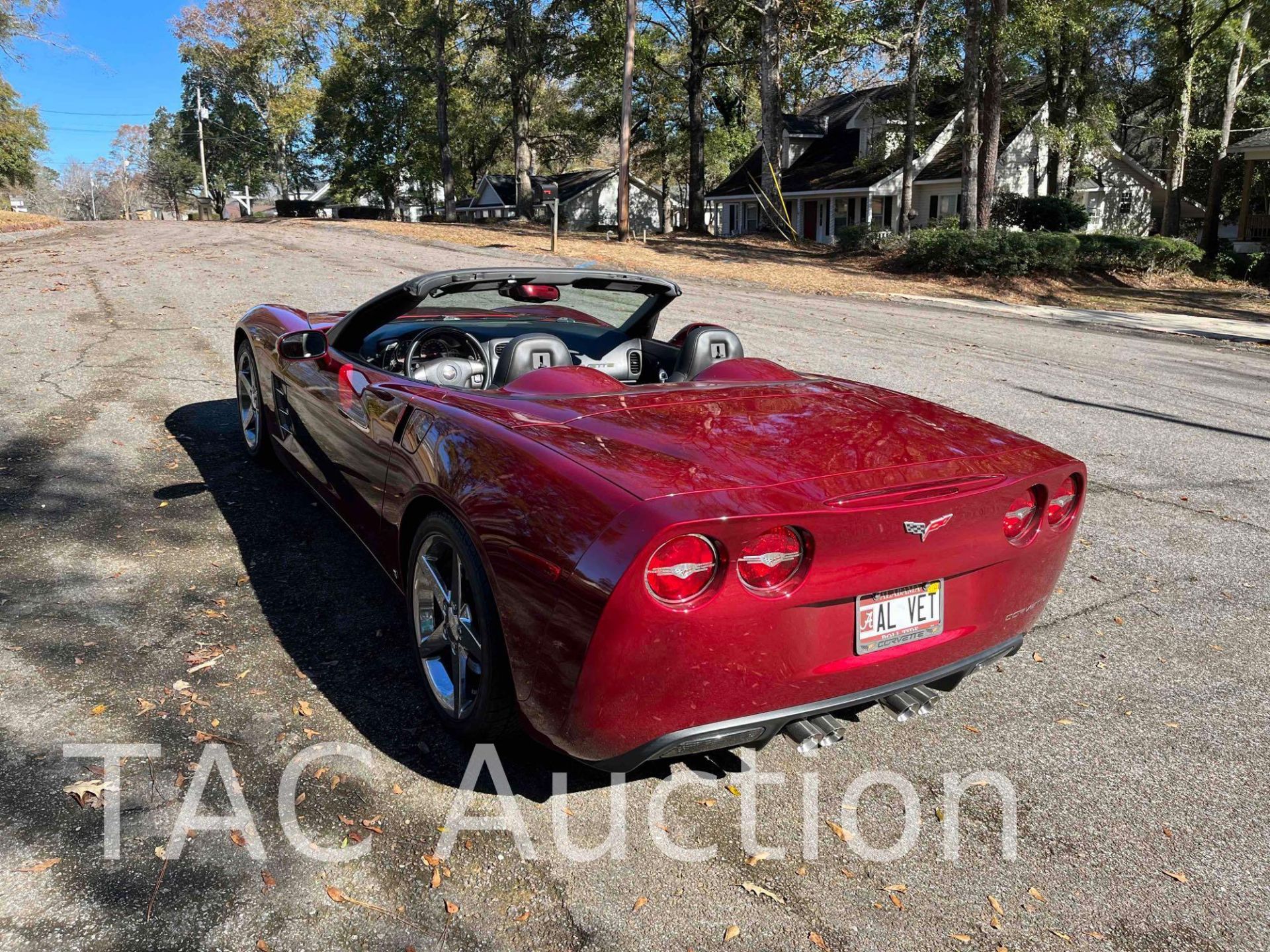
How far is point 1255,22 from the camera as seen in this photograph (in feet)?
98.3

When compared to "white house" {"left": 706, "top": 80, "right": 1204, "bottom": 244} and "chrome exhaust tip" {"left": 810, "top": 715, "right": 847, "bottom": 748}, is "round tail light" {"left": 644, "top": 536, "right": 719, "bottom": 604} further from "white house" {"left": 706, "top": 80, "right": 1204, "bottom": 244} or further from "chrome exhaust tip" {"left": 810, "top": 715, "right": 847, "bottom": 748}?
"white house" {"left": 706, "top": 80, "right": 1204, "bottom": 244}

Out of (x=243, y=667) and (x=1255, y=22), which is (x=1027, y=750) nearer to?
(x=243, y=667)

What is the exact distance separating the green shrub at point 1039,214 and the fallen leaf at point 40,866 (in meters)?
34.1

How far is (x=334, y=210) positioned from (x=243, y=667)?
→ 7419 cm

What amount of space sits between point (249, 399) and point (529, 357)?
3.10m

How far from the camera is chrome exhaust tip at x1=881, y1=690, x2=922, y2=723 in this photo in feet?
8.72

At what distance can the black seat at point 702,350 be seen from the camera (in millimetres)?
4020

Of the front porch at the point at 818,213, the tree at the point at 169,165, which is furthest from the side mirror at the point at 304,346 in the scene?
the tree at the point at 169,165

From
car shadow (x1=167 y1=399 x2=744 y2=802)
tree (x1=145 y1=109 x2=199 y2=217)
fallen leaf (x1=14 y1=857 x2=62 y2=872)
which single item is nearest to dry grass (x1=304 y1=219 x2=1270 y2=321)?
car shadow (x1=167 y1=399 x2=744 y2=802)

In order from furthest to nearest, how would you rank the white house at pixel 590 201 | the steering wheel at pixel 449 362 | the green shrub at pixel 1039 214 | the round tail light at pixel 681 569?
the white house at pixel 590 201
the green shrub at pixel 1039 214
the steering wheel at pixel 449 362
the round tail light at pixel 681 569

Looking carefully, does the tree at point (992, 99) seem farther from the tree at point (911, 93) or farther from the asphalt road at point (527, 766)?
the asphalt road at point (527, 766)

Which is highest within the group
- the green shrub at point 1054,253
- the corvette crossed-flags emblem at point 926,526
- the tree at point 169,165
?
the tree at point 169,165

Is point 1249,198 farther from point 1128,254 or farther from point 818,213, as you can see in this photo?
point 818,213

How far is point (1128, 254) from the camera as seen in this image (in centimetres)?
2506
